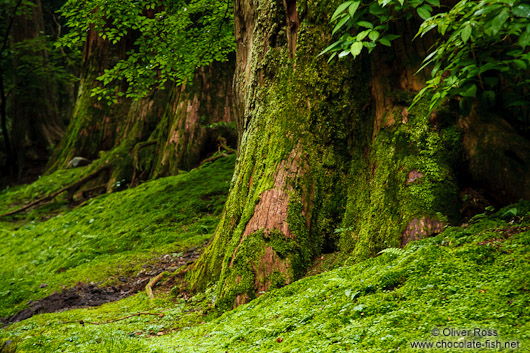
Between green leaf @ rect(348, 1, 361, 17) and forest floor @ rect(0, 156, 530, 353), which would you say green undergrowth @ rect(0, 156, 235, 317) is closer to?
forest floor @ rect(0, 156, 530, 353)

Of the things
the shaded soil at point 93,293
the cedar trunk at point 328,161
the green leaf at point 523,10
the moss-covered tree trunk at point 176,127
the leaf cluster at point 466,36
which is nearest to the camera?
the green leaf at point 523,10

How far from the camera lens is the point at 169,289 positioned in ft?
19.8

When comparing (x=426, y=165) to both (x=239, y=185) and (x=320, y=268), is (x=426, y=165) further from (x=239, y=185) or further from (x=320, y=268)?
(x=239, y=185)

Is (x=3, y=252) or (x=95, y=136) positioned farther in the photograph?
(x=95, y=136)

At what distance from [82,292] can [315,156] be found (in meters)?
4.86

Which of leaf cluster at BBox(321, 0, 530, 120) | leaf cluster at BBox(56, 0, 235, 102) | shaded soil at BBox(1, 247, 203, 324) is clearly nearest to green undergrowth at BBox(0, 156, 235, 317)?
shaded soil at BBox(1, 247, 203, 324)

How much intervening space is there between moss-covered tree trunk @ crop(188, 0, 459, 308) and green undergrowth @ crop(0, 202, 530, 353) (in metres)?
0.33

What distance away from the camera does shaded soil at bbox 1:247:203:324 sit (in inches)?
262

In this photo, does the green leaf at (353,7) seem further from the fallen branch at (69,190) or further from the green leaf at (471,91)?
the fallen branch at (69,190)

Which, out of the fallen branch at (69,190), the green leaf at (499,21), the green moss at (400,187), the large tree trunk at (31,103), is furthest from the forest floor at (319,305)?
the large tree trunk at (31,103)

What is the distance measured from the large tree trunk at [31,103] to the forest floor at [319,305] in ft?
45.5

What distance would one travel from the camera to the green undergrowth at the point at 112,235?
774 centimetres

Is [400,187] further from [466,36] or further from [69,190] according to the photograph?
[69,190]

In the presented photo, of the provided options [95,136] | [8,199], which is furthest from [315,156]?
[8,199]
